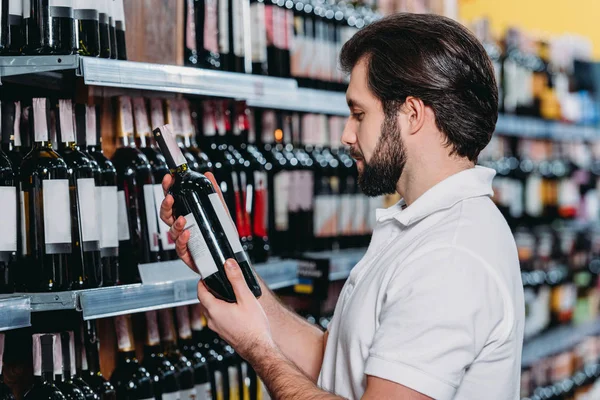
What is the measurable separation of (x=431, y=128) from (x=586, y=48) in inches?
178

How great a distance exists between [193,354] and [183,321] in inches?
3.9

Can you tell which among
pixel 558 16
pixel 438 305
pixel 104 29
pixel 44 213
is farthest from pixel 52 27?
pixel 558 16

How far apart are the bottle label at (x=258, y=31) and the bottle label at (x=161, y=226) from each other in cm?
71

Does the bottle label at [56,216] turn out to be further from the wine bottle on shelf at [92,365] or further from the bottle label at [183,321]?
the bottle label at [183,321]

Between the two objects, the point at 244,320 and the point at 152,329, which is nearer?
the point at 244,320

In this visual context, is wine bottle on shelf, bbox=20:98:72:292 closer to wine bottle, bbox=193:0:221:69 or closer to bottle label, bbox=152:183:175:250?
bottle label, bbox=152:183:175:250

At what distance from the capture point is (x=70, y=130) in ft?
6.25

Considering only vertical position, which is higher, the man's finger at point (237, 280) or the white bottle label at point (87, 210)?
the white bottle label at point (87, 210)

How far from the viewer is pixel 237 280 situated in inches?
61.9

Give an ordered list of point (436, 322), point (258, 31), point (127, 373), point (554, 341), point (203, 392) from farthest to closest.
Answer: point (554, 341) → point (258, 31) → point (203, 392) → point (127, 373) → point (436, 322)

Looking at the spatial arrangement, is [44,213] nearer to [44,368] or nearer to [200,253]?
[44,368]

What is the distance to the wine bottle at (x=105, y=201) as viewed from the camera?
195 cm

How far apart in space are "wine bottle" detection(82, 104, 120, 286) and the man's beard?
2.10 ft

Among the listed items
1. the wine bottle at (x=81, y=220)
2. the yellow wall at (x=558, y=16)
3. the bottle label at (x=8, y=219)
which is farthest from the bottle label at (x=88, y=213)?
the yellow wall at (x=558, y=16)
